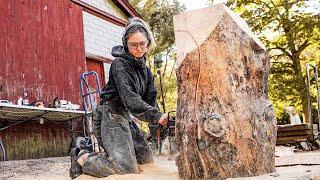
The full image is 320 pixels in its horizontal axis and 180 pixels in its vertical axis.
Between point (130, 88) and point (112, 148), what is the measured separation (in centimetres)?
54

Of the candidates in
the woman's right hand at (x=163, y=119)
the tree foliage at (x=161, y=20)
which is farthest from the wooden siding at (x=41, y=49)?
the tree foliage at (x=161, y=20)

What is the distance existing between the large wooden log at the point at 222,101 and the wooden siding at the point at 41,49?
219 inches

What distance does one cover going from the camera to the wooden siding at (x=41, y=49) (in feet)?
25.6

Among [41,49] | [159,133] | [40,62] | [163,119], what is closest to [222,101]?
[163,119]

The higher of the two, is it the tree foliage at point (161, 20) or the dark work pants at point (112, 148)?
the tree foliage at point (161, 20)

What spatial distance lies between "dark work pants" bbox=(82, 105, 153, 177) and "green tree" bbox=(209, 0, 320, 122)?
1205 centimetres

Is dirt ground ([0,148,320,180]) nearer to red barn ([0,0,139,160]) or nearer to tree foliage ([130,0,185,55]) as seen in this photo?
red barn ([0,0,139,160])

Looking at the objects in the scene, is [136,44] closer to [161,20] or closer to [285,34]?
[285,34]

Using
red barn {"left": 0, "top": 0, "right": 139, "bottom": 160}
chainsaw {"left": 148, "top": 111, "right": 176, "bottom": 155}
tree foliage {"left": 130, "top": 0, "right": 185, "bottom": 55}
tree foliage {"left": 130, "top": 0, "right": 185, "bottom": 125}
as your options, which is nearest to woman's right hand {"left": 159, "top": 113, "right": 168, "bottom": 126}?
chainsaw {"left": 148, "top": 111, "right": 176, "bottom": 155}

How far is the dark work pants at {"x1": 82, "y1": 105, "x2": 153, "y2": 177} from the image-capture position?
335cm

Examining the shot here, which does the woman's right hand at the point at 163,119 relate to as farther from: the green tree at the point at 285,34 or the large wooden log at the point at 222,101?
the green tree at the point at 285,34

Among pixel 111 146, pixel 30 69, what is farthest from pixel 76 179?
pixel 30 69

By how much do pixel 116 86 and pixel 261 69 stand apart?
1.27 m

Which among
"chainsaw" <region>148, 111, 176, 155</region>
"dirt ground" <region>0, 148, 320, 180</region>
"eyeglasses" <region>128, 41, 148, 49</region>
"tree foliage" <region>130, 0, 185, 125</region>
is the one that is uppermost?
"tree foliage" <region>130, 0, 185, 125</region>
